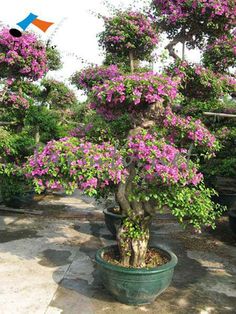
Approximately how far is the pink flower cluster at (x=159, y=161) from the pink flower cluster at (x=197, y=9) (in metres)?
2.04

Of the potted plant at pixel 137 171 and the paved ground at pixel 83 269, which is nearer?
the potted plant at pixel 137 171

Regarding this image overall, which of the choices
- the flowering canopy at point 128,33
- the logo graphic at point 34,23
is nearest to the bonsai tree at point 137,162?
the logo graphic at point 34,23

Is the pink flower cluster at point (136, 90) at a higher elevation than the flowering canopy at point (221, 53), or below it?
below

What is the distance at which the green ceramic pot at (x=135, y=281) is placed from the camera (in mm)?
4559

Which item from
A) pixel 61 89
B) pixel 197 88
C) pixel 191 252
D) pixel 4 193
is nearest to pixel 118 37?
pixel 197 88

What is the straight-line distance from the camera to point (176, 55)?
5.97 metres

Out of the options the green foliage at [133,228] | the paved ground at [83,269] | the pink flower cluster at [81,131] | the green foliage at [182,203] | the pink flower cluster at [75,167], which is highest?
the pink flower cluster at [81,131]

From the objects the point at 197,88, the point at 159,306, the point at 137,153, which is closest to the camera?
the point at 137,153

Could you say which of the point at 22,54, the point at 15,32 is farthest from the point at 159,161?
the point at 22,54

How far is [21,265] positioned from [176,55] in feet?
14.0

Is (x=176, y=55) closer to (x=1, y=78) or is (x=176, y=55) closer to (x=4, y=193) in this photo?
(x=1, y=78)

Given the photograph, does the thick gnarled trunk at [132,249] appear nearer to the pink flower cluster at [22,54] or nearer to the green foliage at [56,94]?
the pink flower cluster at [22,54]

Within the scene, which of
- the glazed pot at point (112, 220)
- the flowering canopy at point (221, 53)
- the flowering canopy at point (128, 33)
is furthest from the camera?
the glazed pot at point (112, 220)

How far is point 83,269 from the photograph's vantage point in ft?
19.3
